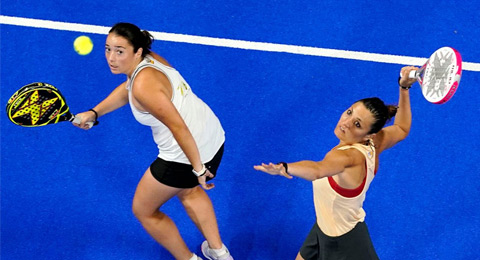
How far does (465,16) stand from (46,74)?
14.5 feet

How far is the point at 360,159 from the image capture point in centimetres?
379

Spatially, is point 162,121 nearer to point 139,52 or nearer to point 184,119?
point 184,119

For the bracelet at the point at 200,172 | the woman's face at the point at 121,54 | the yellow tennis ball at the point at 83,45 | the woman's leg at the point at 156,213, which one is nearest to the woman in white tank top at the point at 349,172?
the bracelet at the point at 200,172

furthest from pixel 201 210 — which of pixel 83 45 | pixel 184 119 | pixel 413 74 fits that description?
pixel 83 45

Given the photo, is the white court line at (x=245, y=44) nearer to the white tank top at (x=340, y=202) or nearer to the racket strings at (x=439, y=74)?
the racket strings at (x=439, y=74)

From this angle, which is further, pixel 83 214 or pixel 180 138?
pixel 83 214

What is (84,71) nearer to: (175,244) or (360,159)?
(175,244)

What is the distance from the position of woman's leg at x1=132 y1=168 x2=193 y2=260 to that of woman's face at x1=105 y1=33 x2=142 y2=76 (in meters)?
0.82

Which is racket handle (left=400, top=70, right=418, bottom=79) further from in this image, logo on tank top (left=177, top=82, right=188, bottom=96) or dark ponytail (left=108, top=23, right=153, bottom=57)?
dark ponytail (left=108, top=23, right=153, bottom=57)

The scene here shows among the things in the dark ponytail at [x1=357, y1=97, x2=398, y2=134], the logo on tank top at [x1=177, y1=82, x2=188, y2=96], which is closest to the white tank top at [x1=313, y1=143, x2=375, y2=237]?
the dark ponytail at [x1=357, y1=97, x2=398, y2=134]

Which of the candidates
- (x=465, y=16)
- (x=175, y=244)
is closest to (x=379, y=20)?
(x=465, y=16)

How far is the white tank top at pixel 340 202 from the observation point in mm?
3871

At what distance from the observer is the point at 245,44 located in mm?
6141

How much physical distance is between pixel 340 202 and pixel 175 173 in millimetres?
1180
